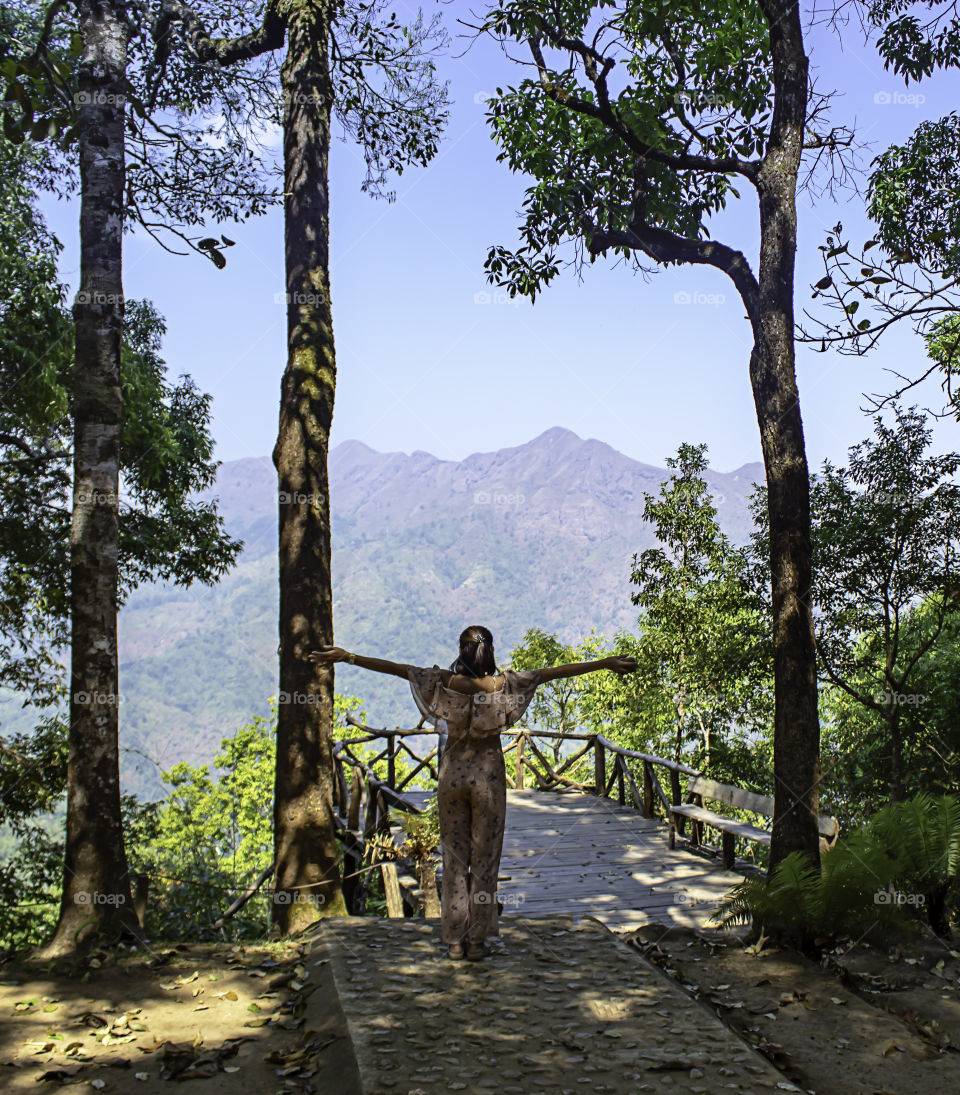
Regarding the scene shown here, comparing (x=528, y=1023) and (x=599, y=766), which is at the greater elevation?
(x=599, y=766)

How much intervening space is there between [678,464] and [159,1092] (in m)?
19.3

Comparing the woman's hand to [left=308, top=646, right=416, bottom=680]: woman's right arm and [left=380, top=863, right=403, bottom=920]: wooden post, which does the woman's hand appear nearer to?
[left=308, top=646, right=416, bottom=680]: woman's right arm

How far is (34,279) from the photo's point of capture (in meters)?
12.4

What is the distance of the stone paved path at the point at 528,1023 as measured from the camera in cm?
432

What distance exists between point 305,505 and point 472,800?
308cm

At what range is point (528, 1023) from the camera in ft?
16.4

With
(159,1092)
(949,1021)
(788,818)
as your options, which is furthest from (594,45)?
(159,1092)
